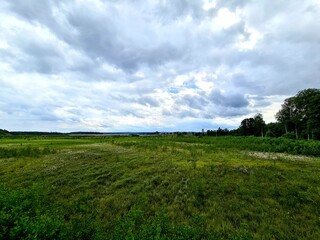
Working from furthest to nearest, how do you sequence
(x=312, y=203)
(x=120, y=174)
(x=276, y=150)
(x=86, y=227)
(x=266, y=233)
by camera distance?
(x=276, y=150), (x=120, y=174), (x=312, y=203), (x=266, y=233), (x=86, y=227)

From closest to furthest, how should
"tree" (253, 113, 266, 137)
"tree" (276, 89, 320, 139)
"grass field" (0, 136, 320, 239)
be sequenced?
1. "grass field" (0, 136, 320, 239)
2. "tree" (276, 89, 320, 139)
3. "tree" (253, 113, 266, 137)

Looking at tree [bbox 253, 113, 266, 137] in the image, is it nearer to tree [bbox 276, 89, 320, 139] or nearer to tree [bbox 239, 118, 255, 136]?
tree [bbox 239, 118, 255, 136]

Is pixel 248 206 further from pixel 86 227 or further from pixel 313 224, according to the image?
pixel 86 227

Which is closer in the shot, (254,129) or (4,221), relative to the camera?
(4,221)

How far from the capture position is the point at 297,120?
72688 millimetres

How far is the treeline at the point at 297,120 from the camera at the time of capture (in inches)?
2307

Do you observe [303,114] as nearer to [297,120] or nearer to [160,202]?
[297,120]

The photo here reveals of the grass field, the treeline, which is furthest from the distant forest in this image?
the grass field

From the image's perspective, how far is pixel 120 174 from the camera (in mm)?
14430

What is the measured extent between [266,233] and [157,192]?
5532mm

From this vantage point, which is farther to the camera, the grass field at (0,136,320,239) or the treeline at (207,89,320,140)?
the treeline at (207,89,320,140)

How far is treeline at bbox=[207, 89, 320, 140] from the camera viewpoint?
192 feet

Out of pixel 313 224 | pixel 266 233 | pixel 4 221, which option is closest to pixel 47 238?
pixel 4 221

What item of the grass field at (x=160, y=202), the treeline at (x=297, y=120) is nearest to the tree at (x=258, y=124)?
the treeline at (x=297, y=120)
